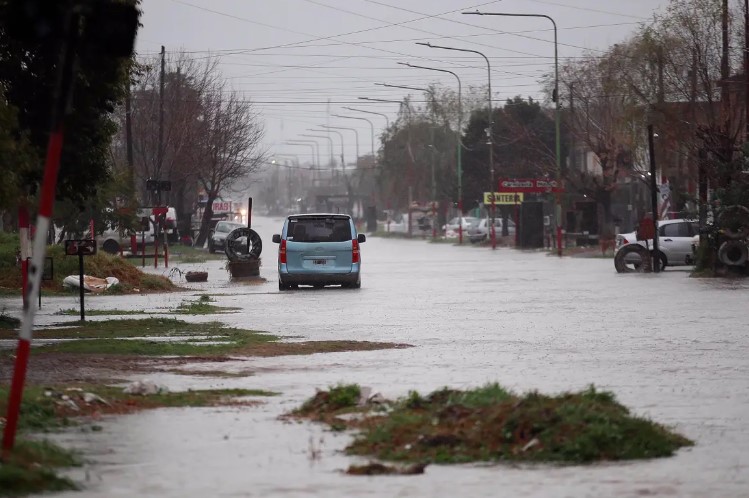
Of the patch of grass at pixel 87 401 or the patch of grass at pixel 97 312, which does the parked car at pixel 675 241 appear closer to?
the patch of grass at pixel 97 312

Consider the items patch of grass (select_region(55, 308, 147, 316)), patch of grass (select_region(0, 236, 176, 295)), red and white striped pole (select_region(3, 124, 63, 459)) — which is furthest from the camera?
patch of grass (select_region(0, 236, 176, 295))

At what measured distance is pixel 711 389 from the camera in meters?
14.4

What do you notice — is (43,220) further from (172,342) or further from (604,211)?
(604,211)

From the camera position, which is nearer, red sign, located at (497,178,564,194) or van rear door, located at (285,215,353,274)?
van rear door, located at (285,215,353,274)

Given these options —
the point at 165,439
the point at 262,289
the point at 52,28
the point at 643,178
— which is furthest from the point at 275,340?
the point at 643,178

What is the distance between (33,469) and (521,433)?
10.6 ft

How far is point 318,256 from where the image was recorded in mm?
36812

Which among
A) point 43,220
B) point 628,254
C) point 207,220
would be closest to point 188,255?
point 207,220

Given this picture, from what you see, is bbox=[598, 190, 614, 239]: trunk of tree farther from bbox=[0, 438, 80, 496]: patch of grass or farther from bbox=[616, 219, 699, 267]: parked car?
bbox=[0, 438, 80, 496]: patch of grass

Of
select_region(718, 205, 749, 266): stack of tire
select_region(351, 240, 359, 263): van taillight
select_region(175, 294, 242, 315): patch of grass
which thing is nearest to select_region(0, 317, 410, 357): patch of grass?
select_region(175, 294, 242, 315): patch of grass

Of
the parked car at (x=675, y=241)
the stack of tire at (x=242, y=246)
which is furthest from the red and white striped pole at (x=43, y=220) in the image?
the parked car at (x=675, y=241)

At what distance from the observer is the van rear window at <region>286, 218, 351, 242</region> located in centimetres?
3712

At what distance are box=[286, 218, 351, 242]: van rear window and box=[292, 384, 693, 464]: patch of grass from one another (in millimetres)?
25570

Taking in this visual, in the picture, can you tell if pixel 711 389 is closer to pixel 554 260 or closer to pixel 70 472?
pixel 70 472
